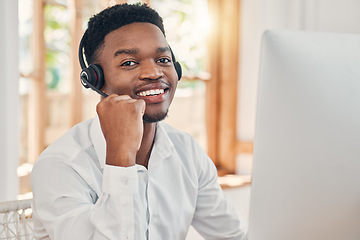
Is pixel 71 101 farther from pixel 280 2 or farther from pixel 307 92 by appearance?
pixel 307 92

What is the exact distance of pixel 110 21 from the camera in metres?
1.09

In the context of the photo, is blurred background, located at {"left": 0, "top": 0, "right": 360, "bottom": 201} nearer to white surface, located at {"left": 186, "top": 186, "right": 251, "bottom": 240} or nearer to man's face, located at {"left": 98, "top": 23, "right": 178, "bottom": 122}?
white surface, located at {"left": 186, "top": 186, "right": 251, "bottom": 240}

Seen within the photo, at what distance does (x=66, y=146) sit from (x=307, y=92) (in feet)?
2.11

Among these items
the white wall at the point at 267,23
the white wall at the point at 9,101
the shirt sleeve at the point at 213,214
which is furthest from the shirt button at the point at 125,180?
the white wall at the point at 267,23

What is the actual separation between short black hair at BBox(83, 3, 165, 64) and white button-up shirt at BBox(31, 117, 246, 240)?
0.68 feet

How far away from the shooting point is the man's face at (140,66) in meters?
1.03

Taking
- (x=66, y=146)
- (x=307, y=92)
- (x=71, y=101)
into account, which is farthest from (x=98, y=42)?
(x=71, y=101)

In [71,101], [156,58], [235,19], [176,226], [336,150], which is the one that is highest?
[235,19]

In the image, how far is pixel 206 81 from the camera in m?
3.11

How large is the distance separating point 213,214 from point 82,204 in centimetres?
43

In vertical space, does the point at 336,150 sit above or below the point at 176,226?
above

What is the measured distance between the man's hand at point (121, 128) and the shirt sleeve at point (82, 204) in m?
0.03

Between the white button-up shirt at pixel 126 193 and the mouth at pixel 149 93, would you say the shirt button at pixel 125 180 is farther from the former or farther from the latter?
the mouth at pixel 149 93

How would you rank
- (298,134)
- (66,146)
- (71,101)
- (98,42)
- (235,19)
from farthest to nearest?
(235,19), (71,101), (98,42), (66,146), (298,134)
